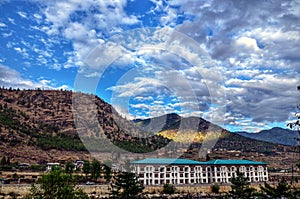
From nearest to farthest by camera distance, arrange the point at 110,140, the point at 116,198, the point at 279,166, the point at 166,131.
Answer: the point at 116,198
the point at 279,166
the point at 110,140
the point at 166,131

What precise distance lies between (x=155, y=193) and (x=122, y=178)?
714 inches

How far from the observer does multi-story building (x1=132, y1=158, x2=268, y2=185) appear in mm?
62969

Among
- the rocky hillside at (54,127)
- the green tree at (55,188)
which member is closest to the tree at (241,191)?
the green tree at (55,188)

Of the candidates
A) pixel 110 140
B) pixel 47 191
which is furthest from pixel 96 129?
pixel 47 191

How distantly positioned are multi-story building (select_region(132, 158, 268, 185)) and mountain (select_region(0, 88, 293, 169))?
31.3 metres

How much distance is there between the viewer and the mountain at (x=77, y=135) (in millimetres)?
89787

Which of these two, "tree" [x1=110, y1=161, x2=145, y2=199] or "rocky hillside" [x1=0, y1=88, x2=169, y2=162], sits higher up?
"rocky hillside" [x1=0, y1=88, x2=169, y2=162]

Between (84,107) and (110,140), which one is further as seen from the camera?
(84,107)

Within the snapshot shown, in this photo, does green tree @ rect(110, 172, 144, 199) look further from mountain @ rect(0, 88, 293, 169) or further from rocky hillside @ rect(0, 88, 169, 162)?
rocky hillside @ rect(0, 88, 169, 162)

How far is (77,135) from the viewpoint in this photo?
114938mm

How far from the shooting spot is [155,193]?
1909 inches

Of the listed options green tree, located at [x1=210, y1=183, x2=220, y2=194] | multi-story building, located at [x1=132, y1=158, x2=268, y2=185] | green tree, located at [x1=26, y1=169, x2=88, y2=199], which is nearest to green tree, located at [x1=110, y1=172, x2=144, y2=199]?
green tree, located at [x1=26, y1=169, x2=88, y2=199]

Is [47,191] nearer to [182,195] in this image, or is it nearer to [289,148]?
[182,195]

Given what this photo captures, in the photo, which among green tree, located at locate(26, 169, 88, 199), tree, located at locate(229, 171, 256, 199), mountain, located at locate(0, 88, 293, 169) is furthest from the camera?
mountain, located at locate(0, 88, 293, 169)
